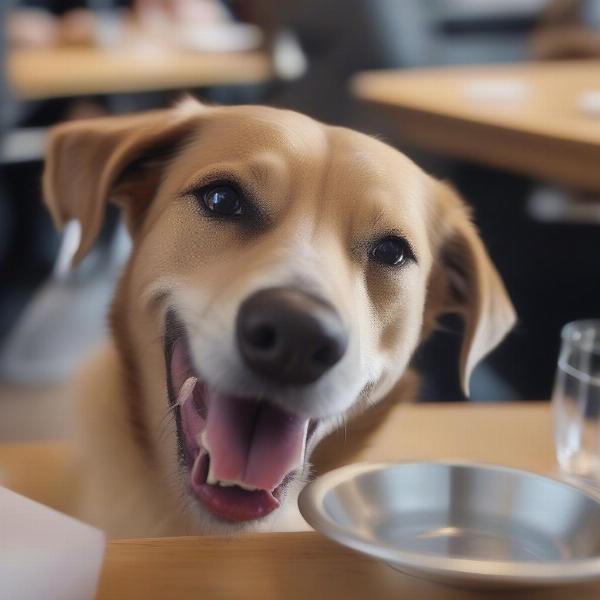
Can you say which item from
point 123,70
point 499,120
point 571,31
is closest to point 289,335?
point 499,120

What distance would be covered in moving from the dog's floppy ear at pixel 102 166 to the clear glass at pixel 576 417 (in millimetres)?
439

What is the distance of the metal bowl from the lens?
58cm

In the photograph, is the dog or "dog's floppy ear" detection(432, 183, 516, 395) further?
"dog's floppy ear" detection(432, 183, 516, 395)

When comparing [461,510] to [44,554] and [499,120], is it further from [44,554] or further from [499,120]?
[499,120]

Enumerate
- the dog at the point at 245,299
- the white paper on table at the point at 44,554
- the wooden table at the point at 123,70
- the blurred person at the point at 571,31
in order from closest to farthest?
the white paper on table at the point at 44,554 → the dog at the point at 245,299 → the blurred person at the point at 571,31 → the wooden table at the point at 123,70

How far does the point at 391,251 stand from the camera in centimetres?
77

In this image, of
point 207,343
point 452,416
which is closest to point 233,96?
point 452,416

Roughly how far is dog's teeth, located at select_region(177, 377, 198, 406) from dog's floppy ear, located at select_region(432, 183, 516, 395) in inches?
11.1

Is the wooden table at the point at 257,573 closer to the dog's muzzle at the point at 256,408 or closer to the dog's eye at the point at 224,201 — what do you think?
the dog's muzzle at the point at 256,408

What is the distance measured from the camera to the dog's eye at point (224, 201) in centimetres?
76

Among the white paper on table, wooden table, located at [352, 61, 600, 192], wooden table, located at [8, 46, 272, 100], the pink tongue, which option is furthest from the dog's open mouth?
wooden table, located at [8, 46, 272, 100]

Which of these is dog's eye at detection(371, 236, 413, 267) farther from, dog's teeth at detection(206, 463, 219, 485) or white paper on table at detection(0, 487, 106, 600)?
white paper on table at detection(0, 487, 106, 600)

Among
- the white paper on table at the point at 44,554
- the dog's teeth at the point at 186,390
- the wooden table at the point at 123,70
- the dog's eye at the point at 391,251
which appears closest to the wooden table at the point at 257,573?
the white paper on table at the point at 44,554

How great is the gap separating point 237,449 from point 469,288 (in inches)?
13.0
